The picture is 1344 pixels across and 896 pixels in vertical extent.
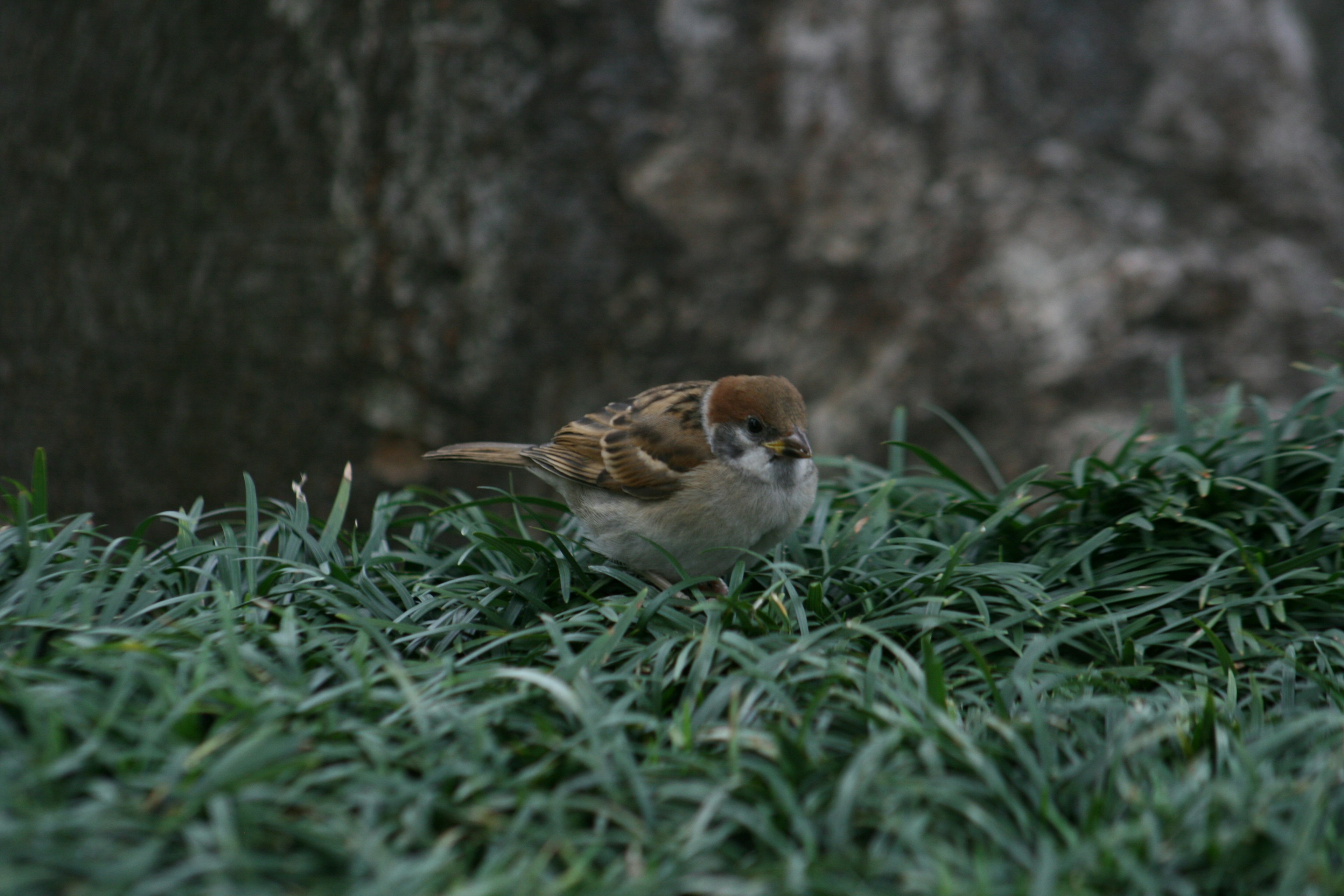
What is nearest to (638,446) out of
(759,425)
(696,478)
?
(696,478)

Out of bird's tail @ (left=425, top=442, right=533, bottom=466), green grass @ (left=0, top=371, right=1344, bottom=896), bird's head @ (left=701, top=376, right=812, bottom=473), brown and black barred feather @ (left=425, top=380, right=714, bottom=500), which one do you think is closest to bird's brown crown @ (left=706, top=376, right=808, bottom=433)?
bird's head @ (left=701, top=376, right=812, bottom=473)

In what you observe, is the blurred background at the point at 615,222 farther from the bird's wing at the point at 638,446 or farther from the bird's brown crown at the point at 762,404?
the bird's brown crown at the point at 762,404

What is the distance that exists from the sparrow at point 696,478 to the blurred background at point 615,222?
1.95 meters

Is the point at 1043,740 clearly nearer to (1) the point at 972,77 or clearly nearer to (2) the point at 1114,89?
(1) the point at 972,77

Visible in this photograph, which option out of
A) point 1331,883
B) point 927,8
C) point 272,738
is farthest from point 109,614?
point 927,8

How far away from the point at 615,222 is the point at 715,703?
133 inches

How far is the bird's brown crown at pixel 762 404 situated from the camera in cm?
293

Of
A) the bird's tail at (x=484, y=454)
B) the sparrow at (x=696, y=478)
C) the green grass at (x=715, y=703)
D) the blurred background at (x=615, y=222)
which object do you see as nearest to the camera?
the green grass at (x=715, y=703)

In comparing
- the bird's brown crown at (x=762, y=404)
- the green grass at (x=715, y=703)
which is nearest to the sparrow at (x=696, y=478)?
the bird's brown crown at (x=762, y=404)

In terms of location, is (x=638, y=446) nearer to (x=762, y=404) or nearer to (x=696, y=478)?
(x=696, y=478)

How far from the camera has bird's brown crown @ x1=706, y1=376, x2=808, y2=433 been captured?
2926mm

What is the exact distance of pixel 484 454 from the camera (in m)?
3.23

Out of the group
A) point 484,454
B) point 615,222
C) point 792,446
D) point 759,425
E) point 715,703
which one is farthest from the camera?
point 615,222

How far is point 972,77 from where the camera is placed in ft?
16.9
